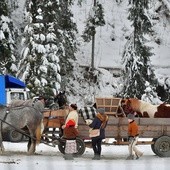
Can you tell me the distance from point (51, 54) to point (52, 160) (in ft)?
62.5

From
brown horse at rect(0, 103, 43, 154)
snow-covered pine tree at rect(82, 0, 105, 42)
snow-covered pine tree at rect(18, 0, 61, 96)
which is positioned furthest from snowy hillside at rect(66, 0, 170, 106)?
brown horse at rect(0, 103, 43, 154)

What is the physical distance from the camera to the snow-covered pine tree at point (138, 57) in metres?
33.7

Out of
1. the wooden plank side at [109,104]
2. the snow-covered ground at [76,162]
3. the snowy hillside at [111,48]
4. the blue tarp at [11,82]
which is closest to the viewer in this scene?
the snow-covered ground at [76,162]

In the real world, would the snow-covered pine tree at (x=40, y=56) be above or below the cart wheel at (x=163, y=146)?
above

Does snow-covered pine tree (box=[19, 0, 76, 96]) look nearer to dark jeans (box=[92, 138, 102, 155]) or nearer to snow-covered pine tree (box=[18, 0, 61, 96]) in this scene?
snow-covered pine tree (box=[18, 0, 61, 96])

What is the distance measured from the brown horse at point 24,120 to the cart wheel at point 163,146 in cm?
347

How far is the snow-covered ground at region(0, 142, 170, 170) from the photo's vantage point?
1197cm

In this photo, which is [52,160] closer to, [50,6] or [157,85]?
[50,6]

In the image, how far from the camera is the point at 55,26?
33.2 m

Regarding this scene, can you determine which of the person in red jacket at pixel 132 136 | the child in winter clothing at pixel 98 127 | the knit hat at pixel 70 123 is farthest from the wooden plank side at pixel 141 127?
the knit hat at pixel 70 123

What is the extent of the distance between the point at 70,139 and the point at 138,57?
20.8 metres

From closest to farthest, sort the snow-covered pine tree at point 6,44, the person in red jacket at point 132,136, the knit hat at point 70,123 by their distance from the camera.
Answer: the knit hat at point 70,123, the person in red jacket at point 132,136, the snow-covered pine tree at point 6,44

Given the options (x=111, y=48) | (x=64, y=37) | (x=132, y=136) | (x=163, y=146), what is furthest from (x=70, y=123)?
(x=111, y=48)

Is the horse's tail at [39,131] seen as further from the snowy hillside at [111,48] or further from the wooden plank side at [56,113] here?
the snowy hillside at [111,48]
